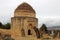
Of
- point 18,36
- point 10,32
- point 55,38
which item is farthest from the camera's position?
point 10,32

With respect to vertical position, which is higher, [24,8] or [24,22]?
[24,8]

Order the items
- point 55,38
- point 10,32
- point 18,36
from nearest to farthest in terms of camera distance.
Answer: point 55,38
point 18,36
point 10,32

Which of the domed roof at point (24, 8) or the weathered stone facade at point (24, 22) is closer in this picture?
the weathered stone facade at point (24, 22)

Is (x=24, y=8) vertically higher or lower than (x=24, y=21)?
higher

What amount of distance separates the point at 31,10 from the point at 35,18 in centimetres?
71

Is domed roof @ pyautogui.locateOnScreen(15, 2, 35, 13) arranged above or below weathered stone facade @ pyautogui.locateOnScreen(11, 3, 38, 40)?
above

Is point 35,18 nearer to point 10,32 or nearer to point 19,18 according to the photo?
point 19,18

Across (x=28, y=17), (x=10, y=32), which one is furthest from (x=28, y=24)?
(x=10, y=32)

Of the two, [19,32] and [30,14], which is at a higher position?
[30,14]

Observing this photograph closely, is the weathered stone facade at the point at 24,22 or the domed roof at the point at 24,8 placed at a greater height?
the domed roof at the point at 24,8

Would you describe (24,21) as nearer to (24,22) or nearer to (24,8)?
(24,22)

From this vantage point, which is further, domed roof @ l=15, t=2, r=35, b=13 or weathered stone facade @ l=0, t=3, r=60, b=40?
domed roof @ l=15, t=2, r=35, b=13

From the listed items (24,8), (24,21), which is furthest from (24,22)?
(24,8)

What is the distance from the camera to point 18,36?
21.0 metres
